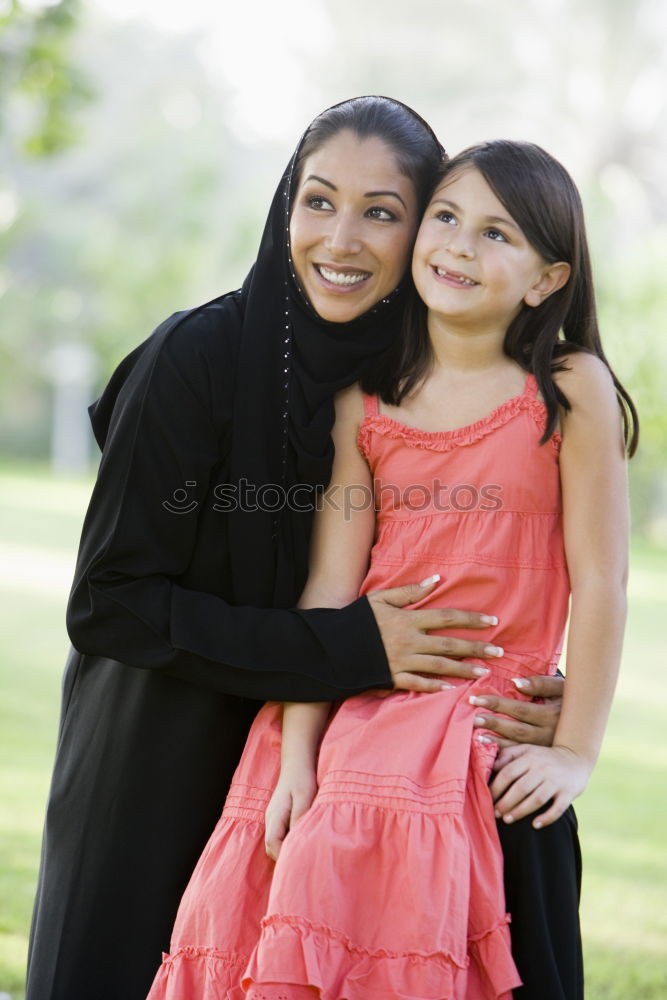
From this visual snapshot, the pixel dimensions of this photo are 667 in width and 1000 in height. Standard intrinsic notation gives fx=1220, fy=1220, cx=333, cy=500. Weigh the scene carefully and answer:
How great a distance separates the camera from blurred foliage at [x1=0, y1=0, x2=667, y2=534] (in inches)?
1277

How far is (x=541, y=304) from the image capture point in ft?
8.46

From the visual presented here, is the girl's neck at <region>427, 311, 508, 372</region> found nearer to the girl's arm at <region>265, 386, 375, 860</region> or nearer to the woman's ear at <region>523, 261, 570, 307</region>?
the woman's ear at <region>523, 261, 570, 307</region>

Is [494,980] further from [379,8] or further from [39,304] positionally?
[379,8]

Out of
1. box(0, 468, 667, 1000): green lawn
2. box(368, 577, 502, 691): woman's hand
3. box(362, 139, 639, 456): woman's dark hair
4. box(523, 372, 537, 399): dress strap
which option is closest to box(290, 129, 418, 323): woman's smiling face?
box(362, 139, 639, 456): woman's dark hair

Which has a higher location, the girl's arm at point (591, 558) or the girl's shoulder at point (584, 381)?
the girl's shoulder at point (584, 381)

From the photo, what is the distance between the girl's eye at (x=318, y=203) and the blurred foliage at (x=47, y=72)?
5.01 m

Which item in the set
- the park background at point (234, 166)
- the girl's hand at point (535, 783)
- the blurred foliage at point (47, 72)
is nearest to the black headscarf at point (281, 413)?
the girl's hand at point (535, 783)

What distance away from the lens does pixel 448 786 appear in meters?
2.14

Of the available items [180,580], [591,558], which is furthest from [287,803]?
[591,558]

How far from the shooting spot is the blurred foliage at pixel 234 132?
32.4 m

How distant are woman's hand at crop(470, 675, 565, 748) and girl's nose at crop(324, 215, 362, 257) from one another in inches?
37.1

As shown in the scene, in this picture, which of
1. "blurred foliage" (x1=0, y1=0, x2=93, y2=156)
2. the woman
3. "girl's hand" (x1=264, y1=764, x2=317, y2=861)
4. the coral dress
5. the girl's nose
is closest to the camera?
the coral dress

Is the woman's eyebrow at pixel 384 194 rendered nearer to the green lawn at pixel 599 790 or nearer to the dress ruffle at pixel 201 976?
the dress ruffle at pixel 201 976

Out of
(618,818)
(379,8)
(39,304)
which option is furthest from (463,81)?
(618,818)
